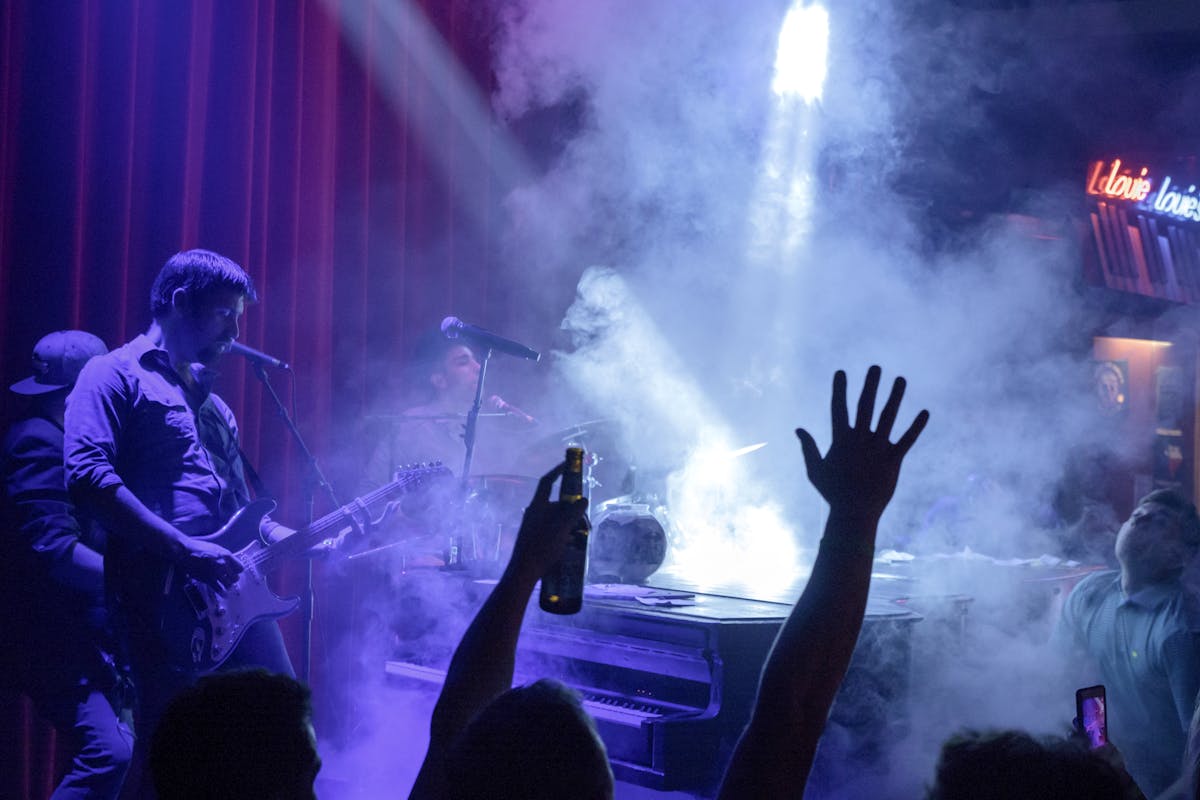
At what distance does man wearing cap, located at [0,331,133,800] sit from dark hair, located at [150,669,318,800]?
186 cm

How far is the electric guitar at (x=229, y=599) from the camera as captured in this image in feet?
8.46

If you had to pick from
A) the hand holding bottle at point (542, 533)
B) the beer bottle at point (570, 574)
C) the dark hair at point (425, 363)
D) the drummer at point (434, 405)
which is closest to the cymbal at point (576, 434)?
the drummer at point (434, 405)

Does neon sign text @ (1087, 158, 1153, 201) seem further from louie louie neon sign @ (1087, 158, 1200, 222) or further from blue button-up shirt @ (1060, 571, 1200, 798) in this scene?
blue button-up shirt @ (1060, 571, 1200, 798)

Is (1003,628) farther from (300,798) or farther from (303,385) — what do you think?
(300,798)

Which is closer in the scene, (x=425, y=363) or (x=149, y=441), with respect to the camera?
(x=149, y=441)

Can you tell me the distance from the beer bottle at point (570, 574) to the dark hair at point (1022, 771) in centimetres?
68

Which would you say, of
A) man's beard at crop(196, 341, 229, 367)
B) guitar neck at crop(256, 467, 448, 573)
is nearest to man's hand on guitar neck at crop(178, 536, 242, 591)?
guitar neck at crop(256, 467, 448, 573)

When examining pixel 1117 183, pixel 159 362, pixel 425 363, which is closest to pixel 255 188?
pixel 425 363

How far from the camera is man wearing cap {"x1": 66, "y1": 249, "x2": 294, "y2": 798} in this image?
8.23 ft

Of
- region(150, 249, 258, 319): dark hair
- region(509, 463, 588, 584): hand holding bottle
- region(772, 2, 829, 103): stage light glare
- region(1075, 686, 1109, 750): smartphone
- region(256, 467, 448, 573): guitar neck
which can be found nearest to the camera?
region(509, 463, 588, 584): hand holding bottle

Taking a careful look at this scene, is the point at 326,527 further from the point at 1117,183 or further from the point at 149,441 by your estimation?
the point at 1117,183

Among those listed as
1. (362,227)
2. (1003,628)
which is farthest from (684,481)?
(362,227)

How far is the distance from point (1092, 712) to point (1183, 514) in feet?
3.93

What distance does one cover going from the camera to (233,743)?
101 cm
